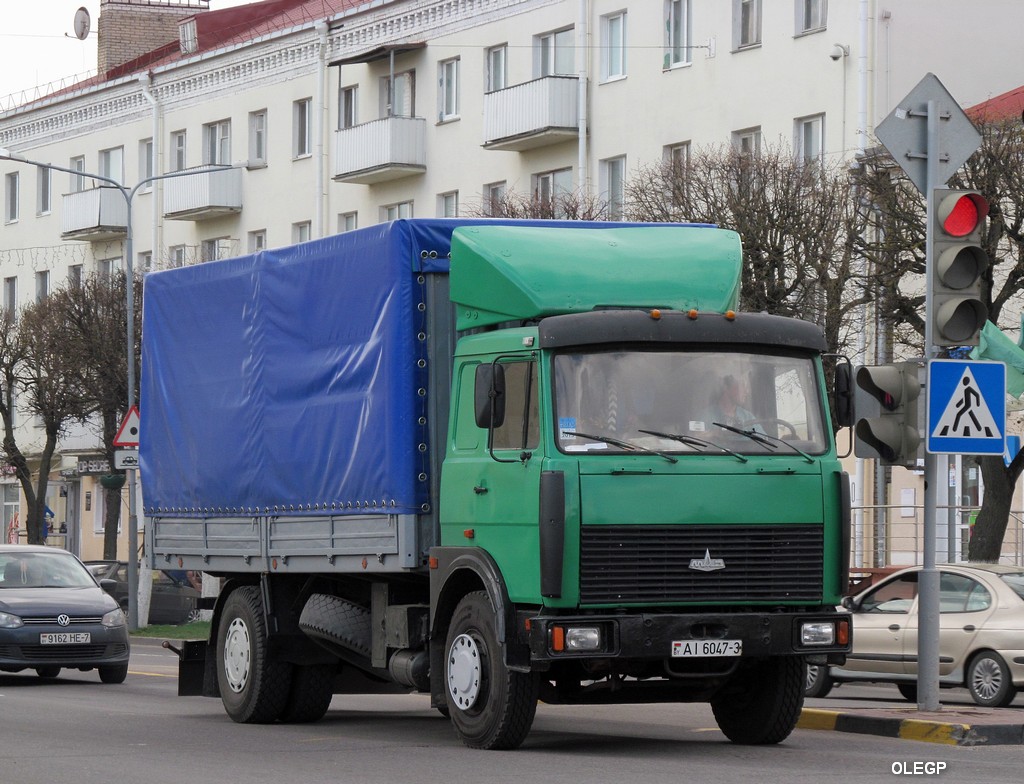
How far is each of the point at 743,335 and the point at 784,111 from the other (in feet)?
91.7

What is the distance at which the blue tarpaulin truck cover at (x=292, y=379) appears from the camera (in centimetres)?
1391

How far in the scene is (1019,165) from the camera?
90.0 ft

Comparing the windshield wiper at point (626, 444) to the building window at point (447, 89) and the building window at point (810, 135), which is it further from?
the building window at point (447, 89)

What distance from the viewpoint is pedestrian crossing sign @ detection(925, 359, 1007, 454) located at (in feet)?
49.6

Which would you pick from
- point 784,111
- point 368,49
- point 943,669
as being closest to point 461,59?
point 368,49

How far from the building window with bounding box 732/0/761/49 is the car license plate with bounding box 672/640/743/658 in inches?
1182

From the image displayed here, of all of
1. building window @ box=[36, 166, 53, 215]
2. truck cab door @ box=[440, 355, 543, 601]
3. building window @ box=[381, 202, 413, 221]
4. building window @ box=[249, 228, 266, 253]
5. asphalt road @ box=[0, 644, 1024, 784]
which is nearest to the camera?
asphalt road @ box=[0, 644, 1024, 784]

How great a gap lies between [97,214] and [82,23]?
10.5 meters

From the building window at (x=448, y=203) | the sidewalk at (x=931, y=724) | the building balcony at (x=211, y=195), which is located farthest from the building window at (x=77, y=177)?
the sidewalk at (x=931, y=724)

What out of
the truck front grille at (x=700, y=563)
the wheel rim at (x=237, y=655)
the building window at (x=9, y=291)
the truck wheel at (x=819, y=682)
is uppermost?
the building window at (x=9, y=291)

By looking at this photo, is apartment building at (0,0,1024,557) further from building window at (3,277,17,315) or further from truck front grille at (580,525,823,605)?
truck front grille at (580,525,823,605)

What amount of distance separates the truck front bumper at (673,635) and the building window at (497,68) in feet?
116

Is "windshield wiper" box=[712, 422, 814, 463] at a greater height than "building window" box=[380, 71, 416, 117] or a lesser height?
lesser

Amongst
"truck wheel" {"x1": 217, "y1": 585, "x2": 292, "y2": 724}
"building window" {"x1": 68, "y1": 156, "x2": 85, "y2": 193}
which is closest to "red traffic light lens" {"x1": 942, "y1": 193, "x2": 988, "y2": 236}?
"truck wheel" {"x1": 217, "y1": 585, "x2": 292, "y2": 724}
